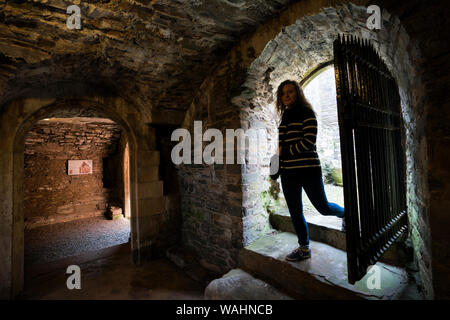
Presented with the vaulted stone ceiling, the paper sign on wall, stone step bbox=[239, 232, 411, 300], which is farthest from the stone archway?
the paper sign on wall

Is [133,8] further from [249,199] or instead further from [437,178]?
[437,178]

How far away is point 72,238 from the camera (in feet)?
17.1

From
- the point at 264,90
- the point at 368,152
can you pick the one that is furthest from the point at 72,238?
the point at 368,152

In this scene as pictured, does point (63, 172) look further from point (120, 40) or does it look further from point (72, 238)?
point (120, 40)

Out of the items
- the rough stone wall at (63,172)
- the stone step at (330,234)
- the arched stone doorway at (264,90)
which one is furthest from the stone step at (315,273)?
the rough stone wall at (63,172)

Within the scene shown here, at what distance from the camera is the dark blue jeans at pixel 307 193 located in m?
1.91

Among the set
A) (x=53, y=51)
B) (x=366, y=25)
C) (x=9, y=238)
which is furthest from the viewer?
(x=9, y=238)

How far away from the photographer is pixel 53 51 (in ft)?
7.61

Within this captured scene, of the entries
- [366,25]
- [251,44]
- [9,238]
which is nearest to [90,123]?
[9,238]

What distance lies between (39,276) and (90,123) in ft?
14.1

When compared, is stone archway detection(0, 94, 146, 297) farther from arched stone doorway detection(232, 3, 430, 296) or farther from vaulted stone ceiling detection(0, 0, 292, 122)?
arched stone doorway detection(232, 3, 430, 296)

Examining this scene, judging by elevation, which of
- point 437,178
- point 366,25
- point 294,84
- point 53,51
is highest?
point 53,51

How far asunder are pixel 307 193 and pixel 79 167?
785 cm

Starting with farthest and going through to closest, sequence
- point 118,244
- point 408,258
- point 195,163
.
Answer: point 118,244, point 195,163, point 408,258
